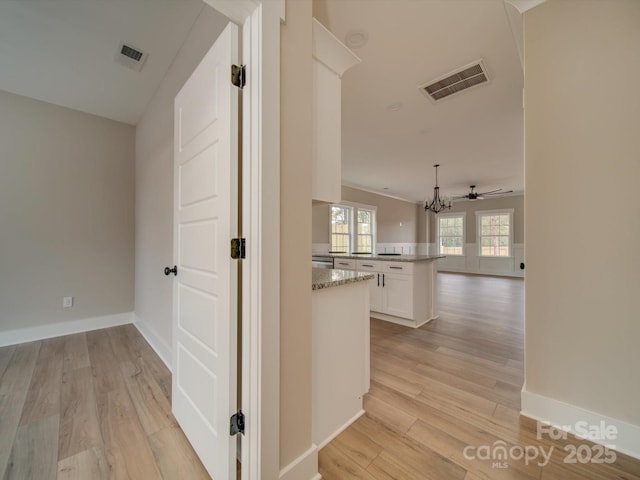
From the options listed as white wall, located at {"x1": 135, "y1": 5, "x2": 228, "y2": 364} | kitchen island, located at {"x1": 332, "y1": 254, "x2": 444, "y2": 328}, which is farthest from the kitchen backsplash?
white wall, located at {"x1": 135, "y1": 5, "x2": 228, "y2": 364}

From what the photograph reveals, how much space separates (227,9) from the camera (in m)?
1.02

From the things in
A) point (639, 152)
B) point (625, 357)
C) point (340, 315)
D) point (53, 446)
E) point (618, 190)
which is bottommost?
point (53, 446)

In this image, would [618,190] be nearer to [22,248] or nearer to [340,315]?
[340,315]

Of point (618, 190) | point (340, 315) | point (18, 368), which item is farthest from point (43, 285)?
point (618, 190)

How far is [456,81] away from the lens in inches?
101

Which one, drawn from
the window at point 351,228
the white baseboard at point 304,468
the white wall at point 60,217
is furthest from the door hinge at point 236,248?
the window at point 351,228

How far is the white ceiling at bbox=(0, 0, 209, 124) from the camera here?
178cm

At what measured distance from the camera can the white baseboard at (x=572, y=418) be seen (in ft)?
4.39

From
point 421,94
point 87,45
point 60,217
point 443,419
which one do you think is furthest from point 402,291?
point 60,217

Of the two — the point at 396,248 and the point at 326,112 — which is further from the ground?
the point at 326,112

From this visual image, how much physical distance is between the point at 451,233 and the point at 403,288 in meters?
7.74

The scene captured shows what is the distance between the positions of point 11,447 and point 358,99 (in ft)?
12.8

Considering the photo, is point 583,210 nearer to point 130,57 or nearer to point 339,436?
Answer: point 339,436

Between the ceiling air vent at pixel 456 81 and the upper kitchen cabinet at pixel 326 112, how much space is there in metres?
1.58
